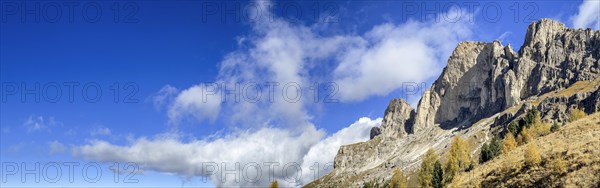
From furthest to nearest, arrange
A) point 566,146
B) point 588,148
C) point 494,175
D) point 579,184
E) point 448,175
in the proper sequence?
point 448,175 < point 494,175 < point 566,146 < point 588,148 < point 579,184

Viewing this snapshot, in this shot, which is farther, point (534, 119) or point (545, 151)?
point (534, 119)

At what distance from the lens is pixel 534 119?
13638 centimetres

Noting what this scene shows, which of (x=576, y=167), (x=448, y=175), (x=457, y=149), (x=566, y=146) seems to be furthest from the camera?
(x=457, y=149)

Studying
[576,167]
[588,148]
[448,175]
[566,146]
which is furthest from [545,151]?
[448,175]

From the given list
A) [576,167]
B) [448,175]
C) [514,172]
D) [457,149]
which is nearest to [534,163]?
[514,172]

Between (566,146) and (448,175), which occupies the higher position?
(566,146)

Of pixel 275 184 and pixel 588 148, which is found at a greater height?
pixel 588 148

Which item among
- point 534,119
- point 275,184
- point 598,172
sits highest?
point 534,119

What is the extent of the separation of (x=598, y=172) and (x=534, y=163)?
9.79m

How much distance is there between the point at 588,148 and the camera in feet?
161

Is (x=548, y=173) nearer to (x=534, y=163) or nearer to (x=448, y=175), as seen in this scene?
(x=534, y=163)

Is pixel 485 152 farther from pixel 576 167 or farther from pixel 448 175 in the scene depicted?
pixel 576 167

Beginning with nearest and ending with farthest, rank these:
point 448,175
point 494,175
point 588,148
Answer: point 588,148 < point 494,175 < point 448,175

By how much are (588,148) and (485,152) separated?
188ft
